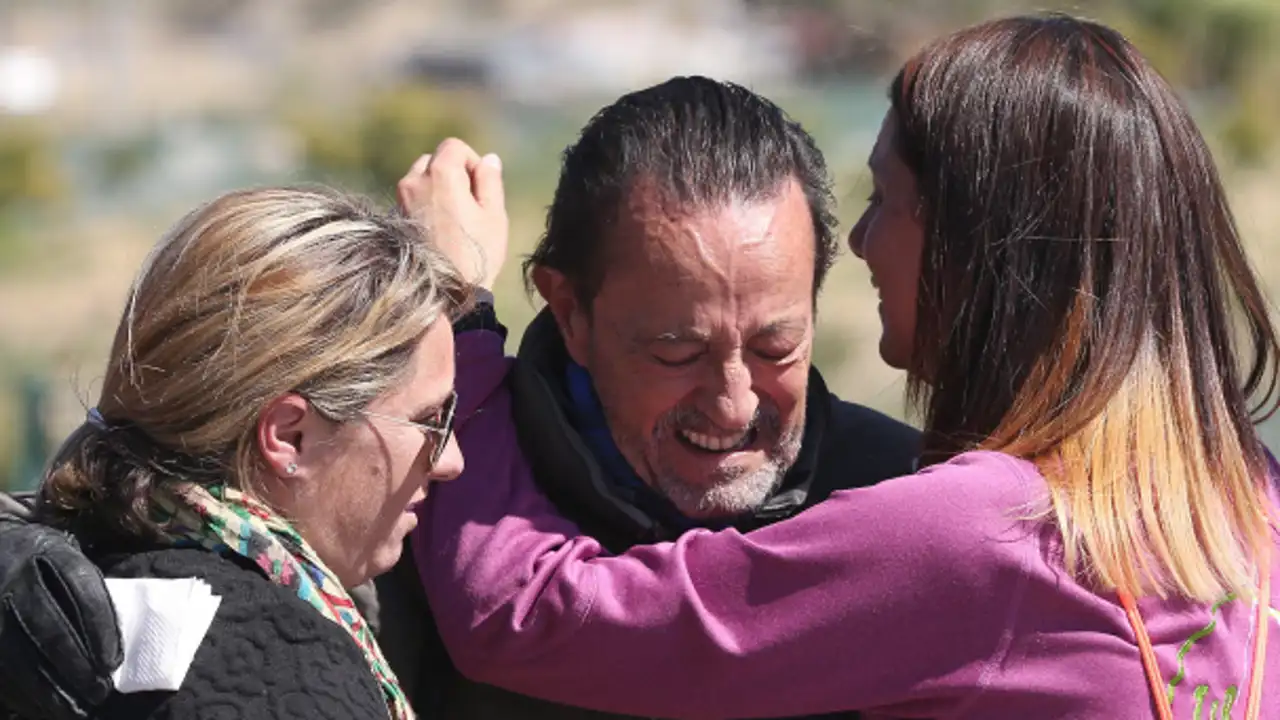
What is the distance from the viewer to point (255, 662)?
2.01 m

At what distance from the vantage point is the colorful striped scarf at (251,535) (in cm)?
212

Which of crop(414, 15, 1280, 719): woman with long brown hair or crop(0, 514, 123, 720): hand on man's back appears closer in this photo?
crop(0, 514, 123, 720): hand on man's back

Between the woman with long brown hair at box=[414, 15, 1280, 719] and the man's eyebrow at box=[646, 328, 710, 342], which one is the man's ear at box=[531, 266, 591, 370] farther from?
the woman with long brown hair at box=[414, 15, 1280, 719]

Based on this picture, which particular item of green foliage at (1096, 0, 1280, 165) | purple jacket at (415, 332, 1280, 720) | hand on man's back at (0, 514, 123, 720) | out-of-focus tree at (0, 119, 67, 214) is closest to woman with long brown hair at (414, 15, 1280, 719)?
purple jacket at (415, 332, 1280, 720)

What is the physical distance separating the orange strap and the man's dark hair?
2.57 ft

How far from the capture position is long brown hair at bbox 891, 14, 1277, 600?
228 centimetres

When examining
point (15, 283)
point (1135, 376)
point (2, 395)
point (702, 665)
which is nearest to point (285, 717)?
point (702, 665)

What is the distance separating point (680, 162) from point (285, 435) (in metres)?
0.79

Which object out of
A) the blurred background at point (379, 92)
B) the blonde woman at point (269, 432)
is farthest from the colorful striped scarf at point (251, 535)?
the blurred background at point (379, 92)

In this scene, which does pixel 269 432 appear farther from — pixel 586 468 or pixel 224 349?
pixel 586 468

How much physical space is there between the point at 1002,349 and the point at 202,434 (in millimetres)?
1046

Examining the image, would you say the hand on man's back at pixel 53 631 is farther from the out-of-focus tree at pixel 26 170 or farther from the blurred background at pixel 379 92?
the out-of-focus tree at pixel 26 170

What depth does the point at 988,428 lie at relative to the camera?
7.90ft

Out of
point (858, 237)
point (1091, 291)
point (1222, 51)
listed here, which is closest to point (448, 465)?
Result: point (858, 237)
